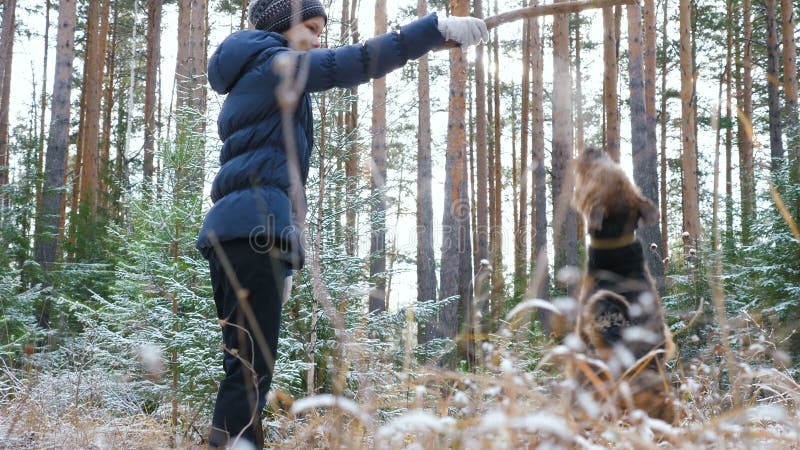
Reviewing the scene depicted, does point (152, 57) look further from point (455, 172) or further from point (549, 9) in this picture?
point (549, 9)

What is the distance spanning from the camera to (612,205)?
3104 mm

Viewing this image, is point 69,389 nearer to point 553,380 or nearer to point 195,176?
point 195,176

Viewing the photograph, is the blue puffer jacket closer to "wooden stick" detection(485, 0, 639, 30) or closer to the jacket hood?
the jacket hood

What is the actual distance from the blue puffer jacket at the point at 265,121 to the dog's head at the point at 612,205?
104 cm

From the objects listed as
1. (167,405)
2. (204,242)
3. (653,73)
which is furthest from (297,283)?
(653,73)

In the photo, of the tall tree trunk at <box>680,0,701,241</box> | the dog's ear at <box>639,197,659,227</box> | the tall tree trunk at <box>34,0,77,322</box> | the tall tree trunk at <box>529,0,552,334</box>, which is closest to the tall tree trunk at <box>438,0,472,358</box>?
the tall tree trunk at <box>529,0,552,334</box>

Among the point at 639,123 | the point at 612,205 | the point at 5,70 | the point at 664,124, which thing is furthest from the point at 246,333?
the point at 664,124

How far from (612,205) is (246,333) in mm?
1794

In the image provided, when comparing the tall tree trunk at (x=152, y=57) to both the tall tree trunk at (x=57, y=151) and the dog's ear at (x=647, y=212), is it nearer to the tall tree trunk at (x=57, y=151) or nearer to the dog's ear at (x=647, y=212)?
the tall tree trunk at (x=57, y=151)

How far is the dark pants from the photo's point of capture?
2434mm

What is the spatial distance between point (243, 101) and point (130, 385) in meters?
3.38

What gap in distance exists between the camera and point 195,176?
626 centimetres

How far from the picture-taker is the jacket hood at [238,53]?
2730mm

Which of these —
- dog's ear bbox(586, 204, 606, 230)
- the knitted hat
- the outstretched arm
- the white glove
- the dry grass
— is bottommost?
the dry grass
